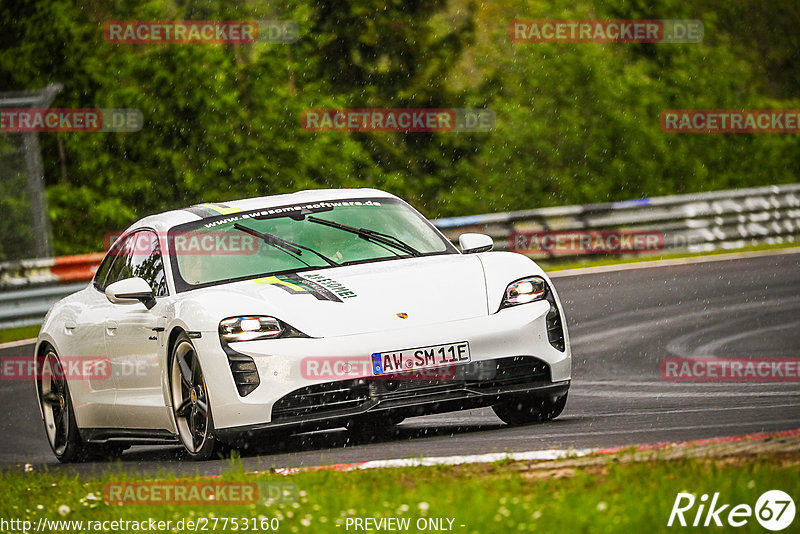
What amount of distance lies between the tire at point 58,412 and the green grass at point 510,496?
2.91 metres

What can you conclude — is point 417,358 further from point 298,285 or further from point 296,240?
point 296,240

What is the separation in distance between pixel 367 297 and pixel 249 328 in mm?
641

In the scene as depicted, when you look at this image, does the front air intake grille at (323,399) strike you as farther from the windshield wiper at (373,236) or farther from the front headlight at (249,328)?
the windshield wiper at (373,236)

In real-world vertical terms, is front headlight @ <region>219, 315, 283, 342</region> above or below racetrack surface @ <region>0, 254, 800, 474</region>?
above

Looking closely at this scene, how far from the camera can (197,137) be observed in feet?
84.2

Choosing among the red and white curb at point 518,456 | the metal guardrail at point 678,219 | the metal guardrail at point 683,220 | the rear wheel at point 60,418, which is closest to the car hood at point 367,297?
the red and white curb at point 518,456

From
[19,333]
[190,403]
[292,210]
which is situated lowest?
[19,333]

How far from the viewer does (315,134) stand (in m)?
26.7

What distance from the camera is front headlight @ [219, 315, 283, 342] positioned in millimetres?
7508

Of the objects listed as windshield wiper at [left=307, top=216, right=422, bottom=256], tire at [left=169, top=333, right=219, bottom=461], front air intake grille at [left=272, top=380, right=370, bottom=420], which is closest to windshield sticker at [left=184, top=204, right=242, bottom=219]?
windshield wiper at [left=307, top=216, right=422, bottom=256]

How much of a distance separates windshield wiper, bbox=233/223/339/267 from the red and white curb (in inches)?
73.8

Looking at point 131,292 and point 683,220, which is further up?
point 131,292

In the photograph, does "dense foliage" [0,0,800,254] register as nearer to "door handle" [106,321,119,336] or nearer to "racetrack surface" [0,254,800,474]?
"racetrack surface" [0,254,800,474]

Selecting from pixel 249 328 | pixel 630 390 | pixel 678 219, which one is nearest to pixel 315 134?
pixel 678 219
